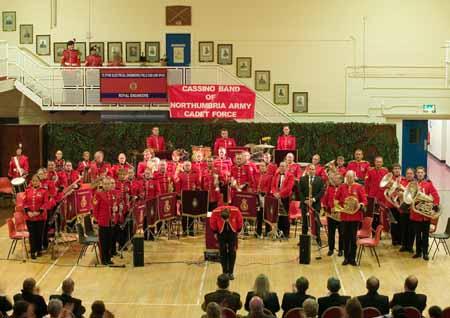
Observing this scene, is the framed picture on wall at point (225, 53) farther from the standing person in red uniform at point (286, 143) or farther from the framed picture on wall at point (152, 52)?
the standing person in red uniform at point (286, 143)

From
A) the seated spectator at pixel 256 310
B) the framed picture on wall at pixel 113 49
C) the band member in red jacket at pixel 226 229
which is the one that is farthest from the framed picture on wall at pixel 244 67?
the seated spectator at pixel 256 310

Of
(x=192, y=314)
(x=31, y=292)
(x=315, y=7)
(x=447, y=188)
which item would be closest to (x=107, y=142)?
(x=315, y=7)

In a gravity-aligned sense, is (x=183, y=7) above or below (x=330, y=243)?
above

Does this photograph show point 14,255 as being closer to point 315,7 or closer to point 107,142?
point 107,142

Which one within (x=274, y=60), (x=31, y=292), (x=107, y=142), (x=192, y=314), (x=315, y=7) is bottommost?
(x=192, y=314)

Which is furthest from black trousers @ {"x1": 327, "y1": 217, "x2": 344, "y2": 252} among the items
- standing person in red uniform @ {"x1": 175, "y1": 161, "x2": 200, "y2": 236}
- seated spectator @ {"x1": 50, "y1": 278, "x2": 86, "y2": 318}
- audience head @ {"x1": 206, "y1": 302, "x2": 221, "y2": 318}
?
audience head @ {"x1": 206, "y1": 302, "x2": 221, "y2": 318}

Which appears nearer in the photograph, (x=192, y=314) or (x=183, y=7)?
(x=192, y=314)

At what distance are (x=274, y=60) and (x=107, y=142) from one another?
21.9 feet

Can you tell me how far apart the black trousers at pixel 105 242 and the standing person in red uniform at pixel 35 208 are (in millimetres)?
1484

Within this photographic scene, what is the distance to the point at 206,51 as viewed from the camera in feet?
98.2

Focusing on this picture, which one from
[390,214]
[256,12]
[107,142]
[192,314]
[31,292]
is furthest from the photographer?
[256,12]

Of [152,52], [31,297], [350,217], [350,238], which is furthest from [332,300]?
[152,52]

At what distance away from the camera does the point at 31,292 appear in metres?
11.4

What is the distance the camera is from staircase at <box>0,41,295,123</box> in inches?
1073
